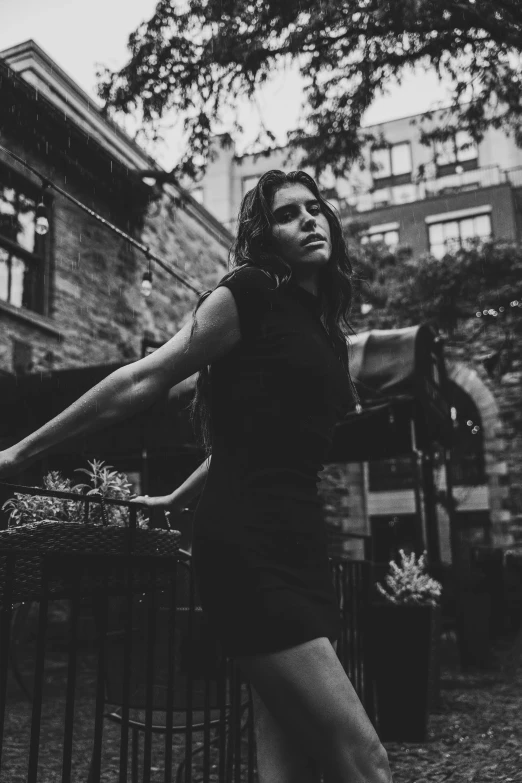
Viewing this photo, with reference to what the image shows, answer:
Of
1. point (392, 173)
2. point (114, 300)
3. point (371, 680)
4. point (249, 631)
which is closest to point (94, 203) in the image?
point (114, 300)

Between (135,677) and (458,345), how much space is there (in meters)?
15.1

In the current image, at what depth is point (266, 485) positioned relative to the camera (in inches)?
56.5

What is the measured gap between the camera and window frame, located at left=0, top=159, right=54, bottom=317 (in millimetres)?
8391

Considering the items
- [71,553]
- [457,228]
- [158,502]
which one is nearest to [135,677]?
[158,502]

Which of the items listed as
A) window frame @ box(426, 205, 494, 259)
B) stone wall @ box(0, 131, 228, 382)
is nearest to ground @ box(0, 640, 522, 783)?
stone wall @ box(0, 131, 228, 382)

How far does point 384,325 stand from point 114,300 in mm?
6583

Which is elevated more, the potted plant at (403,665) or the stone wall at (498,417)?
the stone wall at (498,417)

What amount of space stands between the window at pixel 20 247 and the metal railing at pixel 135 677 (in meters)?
3.98

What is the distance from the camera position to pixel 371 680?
4684 mm

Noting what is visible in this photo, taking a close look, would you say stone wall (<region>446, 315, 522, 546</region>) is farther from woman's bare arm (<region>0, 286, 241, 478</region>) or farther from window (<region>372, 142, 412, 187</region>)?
woman's bare arm (<region>0, 286, 241, 478</region>)

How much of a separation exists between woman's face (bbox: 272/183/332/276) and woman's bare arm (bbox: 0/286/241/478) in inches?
10.5

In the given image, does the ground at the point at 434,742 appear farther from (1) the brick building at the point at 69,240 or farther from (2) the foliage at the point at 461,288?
(2) the foliage at the point at 461,288

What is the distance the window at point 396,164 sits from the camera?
1020 inches

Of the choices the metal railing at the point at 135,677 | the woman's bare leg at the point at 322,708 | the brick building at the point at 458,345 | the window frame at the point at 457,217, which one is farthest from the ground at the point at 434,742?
the window frame at the point at 457,217
